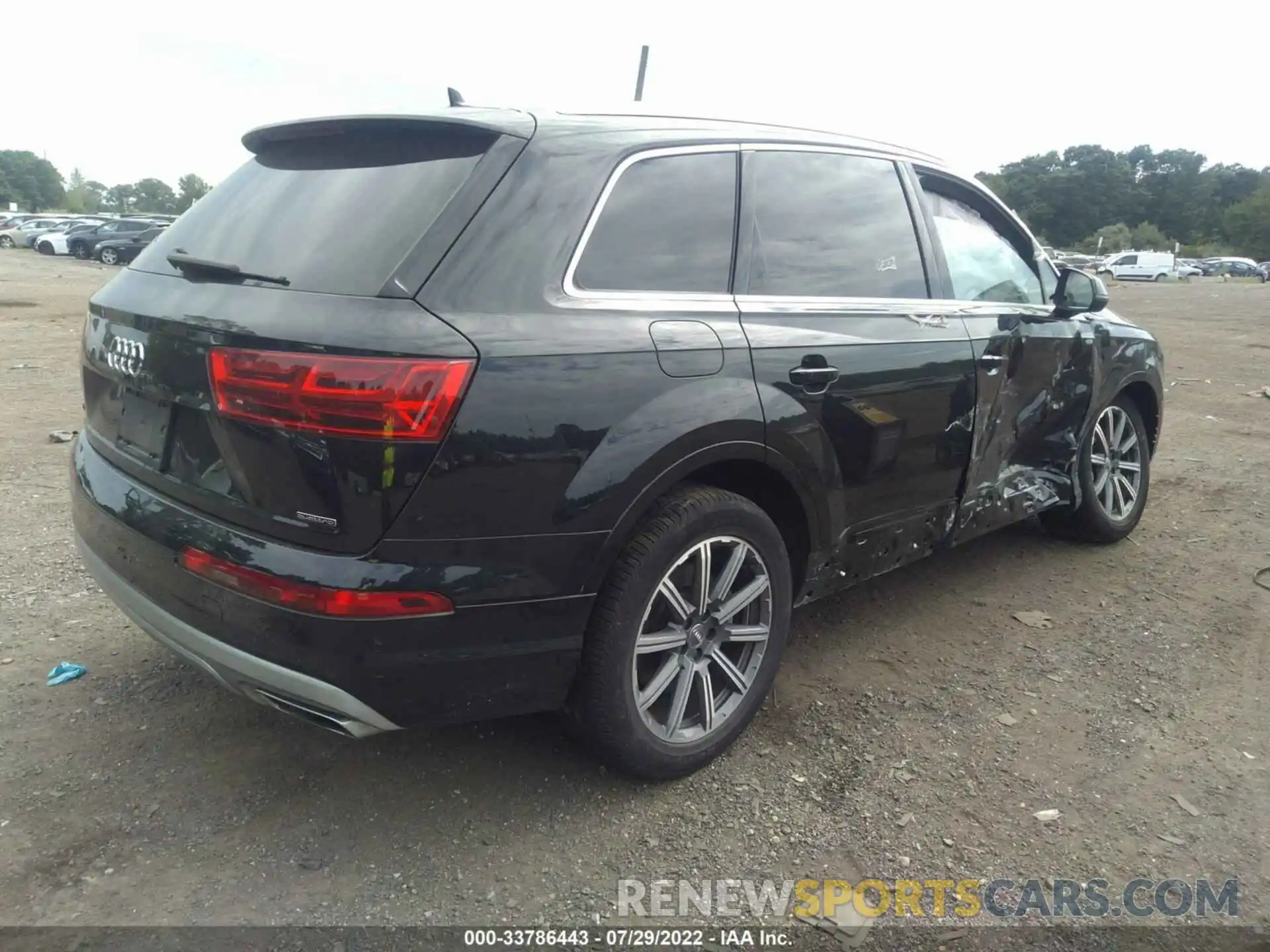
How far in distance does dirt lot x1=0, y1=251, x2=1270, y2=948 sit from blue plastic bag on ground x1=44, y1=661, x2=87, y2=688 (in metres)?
0.04

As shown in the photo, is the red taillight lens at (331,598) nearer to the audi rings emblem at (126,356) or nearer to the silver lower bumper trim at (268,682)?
the silver lower bumper trim at (268,682)

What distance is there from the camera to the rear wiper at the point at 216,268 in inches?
91.4

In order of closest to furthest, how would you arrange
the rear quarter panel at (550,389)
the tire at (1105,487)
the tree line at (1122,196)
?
the rear quarter panel at (550,389) < the tire at (1105,487) < the tree line at (1122,196)

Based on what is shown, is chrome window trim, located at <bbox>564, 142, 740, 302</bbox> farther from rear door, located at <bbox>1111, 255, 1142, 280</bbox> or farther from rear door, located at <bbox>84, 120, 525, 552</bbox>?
rear door, located at <bbox>1111, 255, 1142, 280</bbox>

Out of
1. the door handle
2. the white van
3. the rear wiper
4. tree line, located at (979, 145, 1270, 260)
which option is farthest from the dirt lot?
tree line, located at (979, 145, 1270, 260)

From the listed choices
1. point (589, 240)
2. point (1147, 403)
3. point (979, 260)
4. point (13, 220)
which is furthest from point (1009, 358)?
point (13, 220)

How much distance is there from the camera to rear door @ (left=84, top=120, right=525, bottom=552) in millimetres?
2068

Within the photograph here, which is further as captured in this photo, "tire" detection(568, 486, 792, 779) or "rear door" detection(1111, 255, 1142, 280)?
"rear door" detection(1111, 255, 1142, 280)

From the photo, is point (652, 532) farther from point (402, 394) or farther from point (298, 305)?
point (298, 305)

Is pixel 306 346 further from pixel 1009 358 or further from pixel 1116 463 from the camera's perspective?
pixel 1116 463

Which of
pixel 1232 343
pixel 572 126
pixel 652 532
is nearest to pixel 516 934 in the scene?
pixel 652 532

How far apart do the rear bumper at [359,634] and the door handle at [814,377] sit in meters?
0.96

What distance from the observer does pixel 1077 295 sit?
4.20 meters

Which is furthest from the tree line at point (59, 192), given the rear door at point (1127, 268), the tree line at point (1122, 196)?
the tree line at point (1122, 196)
